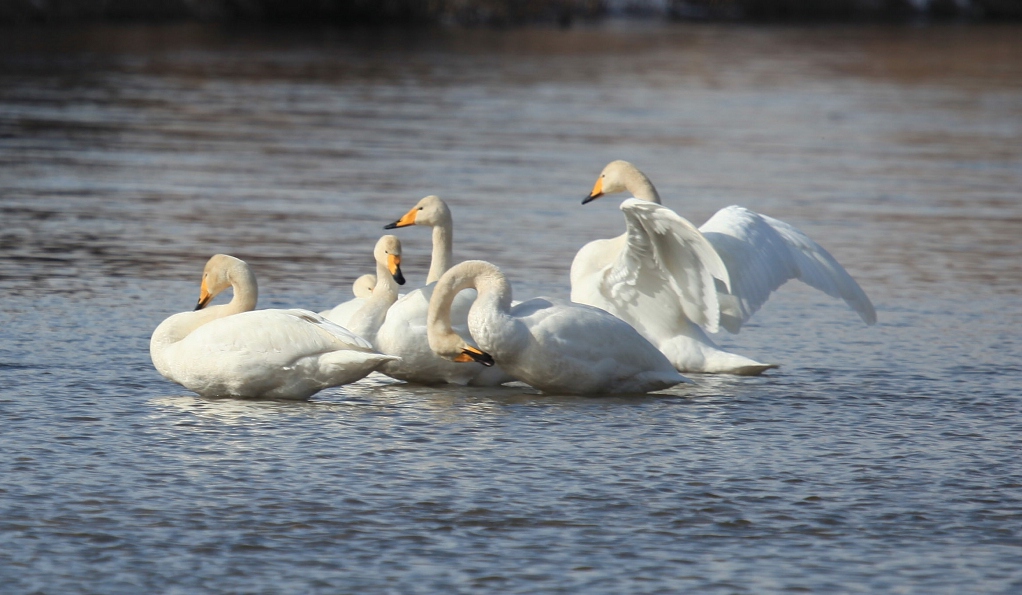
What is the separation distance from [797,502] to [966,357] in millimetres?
3305

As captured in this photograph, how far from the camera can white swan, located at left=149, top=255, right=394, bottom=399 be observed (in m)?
7.55

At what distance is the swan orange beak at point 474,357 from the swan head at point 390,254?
Result: 2.47 feet

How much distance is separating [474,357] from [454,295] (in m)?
0.41

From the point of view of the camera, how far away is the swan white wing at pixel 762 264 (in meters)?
8.98

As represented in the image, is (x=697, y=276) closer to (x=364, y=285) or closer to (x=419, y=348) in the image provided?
(x=419, y=348)

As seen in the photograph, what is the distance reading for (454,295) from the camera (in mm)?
8086

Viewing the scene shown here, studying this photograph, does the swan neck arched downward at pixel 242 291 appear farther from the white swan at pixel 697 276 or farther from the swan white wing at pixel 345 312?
the white swan at pixel 697 276

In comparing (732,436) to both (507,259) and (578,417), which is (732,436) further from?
(507,259)

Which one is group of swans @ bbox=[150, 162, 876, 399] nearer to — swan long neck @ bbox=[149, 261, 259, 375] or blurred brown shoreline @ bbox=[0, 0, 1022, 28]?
swan long neck @ bbox=[149, 261, 259, 375]

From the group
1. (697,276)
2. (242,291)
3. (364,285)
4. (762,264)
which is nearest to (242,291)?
(242,291)

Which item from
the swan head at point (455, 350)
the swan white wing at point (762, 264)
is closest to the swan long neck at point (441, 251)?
the swan head at point (455, 350)

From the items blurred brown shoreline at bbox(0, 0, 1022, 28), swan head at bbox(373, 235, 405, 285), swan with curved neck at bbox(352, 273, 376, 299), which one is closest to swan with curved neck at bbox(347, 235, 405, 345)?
swan head at bbox(373, 235, 405, 285)

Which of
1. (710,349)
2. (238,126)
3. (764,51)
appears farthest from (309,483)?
(764,51)

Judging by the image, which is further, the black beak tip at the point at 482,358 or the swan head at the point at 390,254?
the swan head at the point at 390,254
